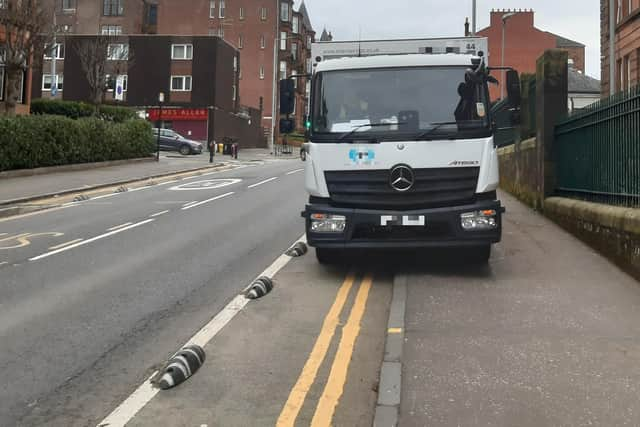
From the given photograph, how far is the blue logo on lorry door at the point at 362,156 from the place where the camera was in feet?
25.3

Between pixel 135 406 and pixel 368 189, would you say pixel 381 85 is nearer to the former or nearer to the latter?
pixel 368 189

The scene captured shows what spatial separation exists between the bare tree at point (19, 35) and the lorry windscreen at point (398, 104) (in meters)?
21.6

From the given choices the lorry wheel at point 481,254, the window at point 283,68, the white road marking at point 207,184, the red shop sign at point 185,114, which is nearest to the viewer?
the lorry wheel at point 481,254

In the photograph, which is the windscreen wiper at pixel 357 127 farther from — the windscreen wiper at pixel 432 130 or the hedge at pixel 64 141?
the hedge at pixel 64 141

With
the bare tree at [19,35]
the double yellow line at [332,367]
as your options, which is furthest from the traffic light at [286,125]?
the bare tree at [19,35]

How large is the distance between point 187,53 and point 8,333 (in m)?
56.6

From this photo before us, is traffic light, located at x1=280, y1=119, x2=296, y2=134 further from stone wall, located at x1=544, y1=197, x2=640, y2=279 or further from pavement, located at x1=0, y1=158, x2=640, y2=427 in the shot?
stone wall, located at x1=544, y1=197, x2=640, y2=279

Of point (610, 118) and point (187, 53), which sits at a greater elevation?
point (187, 53)

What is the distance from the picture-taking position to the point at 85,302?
7277mm

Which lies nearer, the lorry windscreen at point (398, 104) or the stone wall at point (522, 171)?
the lorry windscreen at point (398, 104)

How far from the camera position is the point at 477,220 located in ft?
25.2

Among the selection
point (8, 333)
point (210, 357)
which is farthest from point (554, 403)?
point (8, 333)

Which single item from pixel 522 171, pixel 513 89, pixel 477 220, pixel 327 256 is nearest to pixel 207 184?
pixel 522 171

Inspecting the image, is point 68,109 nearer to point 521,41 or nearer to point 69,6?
point 69,6
